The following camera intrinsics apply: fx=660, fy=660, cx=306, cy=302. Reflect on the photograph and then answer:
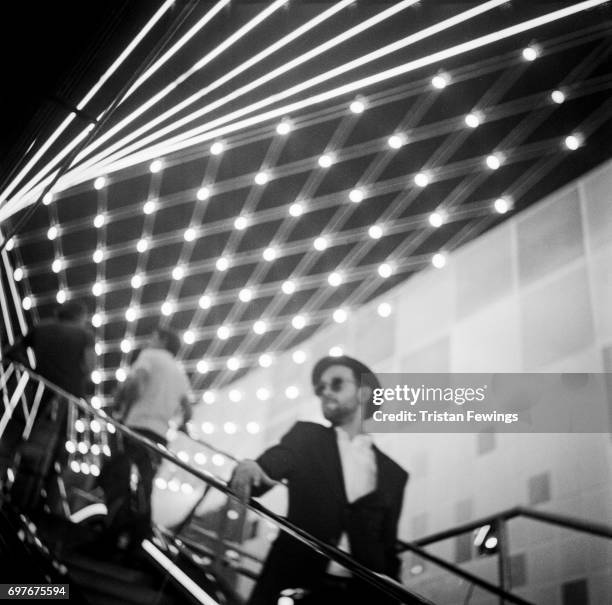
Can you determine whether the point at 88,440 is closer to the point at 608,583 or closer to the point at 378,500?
the point at 378,500

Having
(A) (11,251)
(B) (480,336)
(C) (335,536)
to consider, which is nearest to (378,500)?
(C) (335,536)

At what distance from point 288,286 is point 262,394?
1447mm

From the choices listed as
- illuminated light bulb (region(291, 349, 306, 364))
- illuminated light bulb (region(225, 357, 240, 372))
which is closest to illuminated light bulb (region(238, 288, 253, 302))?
illuminated light bulb (region(291, 349, 306, 364))

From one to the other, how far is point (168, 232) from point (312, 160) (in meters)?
1.70

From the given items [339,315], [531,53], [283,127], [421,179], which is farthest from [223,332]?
[531,53]

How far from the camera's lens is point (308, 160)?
5.34 meters

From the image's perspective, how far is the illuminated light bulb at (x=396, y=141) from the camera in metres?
5.05

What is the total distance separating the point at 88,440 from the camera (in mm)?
7973

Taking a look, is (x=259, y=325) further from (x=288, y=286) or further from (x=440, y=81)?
(x=440, y=81)

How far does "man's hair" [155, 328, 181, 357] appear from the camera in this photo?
4.44 metres

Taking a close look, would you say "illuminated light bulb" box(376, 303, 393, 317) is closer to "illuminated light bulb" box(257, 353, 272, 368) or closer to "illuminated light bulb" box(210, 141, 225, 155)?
"illuminated light bulb" box(257, 353, 272, 368)

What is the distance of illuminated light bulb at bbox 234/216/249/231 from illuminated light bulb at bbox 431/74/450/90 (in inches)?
81.0

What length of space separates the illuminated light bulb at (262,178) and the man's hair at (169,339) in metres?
1.73

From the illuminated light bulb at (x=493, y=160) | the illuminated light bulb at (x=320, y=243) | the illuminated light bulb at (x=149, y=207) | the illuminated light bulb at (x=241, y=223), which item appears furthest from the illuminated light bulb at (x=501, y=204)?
the illuminated light bulb at (x=149, y=207)
